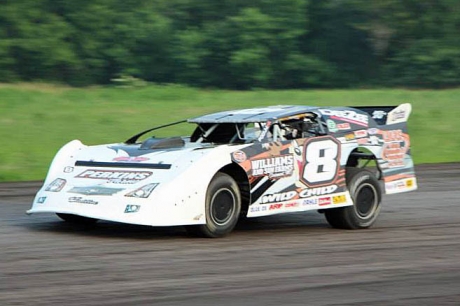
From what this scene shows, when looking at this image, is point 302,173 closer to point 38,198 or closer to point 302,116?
point 302,116

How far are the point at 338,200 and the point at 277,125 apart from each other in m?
1.13

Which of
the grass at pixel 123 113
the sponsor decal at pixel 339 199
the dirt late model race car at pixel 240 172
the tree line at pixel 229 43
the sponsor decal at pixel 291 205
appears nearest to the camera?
the dirt late model race car at pixel 240 172

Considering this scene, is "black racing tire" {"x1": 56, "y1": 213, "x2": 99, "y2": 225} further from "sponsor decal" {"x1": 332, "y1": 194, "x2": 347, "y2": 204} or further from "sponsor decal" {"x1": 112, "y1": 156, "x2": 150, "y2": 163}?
"sponsor decal" {"x1": 332, "y1": 194, "x2": 347, "y2": 204}

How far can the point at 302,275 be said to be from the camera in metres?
8.34

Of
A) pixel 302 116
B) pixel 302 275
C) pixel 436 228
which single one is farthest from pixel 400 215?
pixel 302 275

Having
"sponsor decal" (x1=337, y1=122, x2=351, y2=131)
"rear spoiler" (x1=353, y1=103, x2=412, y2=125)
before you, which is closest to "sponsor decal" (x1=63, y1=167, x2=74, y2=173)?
"sponsor decal" (x1=337, y1=122, x2=351, y2=131)

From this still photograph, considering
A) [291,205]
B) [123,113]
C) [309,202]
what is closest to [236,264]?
[291,205]

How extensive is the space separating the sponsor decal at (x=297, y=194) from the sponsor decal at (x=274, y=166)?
0.72 ft

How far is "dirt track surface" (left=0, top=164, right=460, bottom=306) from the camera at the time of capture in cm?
737

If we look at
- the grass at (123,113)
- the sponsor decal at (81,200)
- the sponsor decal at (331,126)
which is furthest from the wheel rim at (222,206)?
the grass at (123,113)

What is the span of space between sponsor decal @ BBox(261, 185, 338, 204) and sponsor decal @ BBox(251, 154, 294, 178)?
0.22 metres

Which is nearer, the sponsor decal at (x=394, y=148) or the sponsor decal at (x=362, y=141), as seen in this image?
the sponsor decal at (x=362, y=141)

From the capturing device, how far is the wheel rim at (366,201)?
1147 centimetres

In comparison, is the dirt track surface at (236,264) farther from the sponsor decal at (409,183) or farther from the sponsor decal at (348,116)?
the sponsor decal at (348,116)
